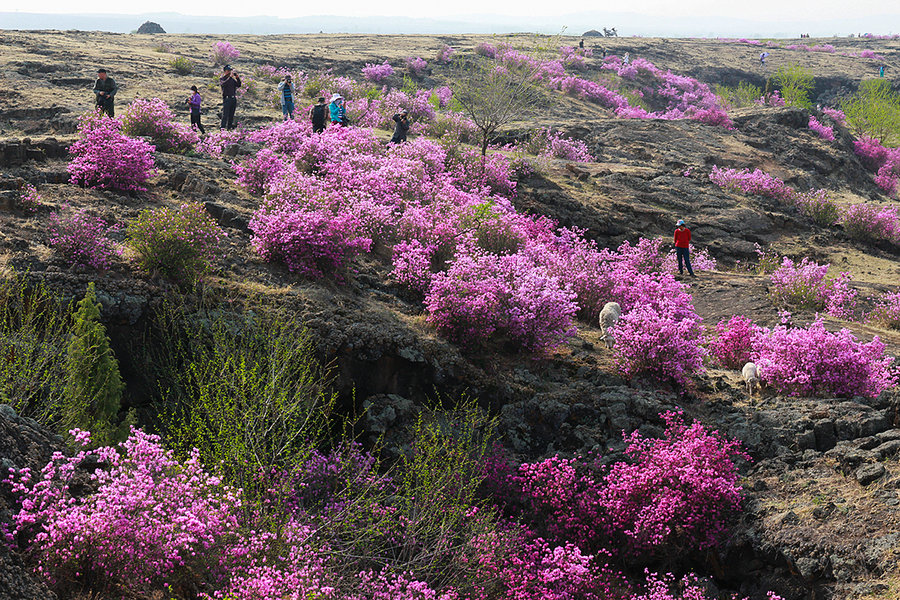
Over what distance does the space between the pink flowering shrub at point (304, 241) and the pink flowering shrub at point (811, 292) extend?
1036cm

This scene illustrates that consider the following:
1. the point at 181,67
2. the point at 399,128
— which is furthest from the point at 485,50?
the point at 399,128

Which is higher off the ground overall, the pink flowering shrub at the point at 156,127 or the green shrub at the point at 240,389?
the pink flowering shrub at the point at 156,127

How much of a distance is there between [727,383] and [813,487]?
3.25 meters

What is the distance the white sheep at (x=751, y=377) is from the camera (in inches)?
424

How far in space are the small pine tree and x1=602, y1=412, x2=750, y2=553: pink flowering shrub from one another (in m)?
5.56

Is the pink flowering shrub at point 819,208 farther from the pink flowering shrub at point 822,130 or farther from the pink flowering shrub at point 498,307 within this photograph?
the pink flowering shrub at point 498,307

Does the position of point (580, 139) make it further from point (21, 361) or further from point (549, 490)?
point (21, 361)

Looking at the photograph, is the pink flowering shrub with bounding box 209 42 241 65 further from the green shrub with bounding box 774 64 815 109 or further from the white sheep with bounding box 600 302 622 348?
the green shrub with bounding box 774 64 815 109

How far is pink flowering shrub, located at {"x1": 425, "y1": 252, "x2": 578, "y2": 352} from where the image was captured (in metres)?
10.7

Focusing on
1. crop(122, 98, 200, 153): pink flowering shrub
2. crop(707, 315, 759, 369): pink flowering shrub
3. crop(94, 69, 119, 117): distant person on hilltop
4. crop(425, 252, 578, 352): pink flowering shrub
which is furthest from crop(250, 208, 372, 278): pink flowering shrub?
crop(94, 69, 119, 117): distant person on hilltop

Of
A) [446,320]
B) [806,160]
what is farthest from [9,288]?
[806,160]

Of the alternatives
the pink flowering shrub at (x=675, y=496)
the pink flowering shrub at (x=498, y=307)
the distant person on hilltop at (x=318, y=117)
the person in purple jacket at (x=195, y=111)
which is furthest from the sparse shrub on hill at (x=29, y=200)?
the pink flowering shrub at (x=675, y=496)

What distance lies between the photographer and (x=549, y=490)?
823cm

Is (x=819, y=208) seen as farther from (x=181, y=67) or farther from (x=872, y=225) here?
(x=181, y=67)
